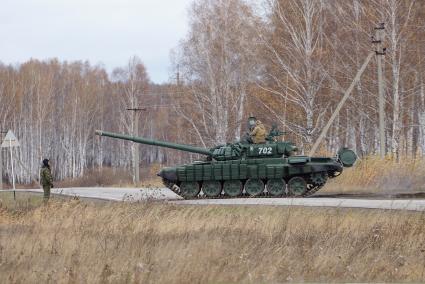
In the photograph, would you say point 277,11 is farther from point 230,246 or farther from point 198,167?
point 230,246

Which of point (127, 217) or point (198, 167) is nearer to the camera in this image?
point (127, 217)

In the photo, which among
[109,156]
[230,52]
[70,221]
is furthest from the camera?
[109,156]

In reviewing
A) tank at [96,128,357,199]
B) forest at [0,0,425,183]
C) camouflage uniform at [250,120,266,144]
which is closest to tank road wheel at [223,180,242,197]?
tank at [96,128,357,199]

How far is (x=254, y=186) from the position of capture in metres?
23.7

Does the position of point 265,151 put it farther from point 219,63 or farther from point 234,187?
point 219,63

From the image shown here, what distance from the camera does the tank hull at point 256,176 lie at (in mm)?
23156

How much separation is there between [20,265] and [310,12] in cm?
2787

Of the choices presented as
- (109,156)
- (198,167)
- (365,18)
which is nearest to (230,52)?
(365,18)

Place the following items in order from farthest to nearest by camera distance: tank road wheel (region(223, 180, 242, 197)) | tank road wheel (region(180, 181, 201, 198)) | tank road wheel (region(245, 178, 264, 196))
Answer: tank road wheel (region(180, 181, 201, 198)), tank road wheel (region(223, 180, 242, 197)), tank road wheel (region(245, 178, 264, 196))

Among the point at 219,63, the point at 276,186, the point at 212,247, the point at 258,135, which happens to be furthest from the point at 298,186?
the point at 219,63

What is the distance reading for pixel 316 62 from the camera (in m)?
36.5

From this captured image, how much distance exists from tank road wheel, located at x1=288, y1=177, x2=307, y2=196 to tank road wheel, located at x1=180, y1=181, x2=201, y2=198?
2.97 m

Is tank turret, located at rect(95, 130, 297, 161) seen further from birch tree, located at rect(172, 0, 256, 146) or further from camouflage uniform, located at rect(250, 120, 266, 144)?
birch tree, located at rect(172, 0, 256, 146)

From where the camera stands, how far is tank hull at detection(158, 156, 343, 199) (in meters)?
23.2
